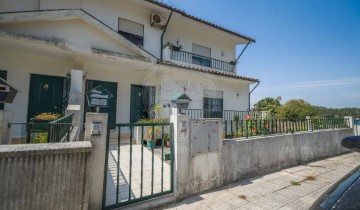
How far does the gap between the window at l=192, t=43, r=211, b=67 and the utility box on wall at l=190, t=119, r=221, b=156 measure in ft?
28.6

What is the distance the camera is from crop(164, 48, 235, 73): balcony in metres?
11.4

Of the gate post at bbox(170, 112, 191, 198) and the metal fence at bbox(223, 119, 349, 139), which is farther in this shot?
the metal fence at bbox(223, 119, 349, 139)

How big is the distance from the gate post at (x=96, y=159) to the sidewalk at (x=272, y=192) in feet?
4.69

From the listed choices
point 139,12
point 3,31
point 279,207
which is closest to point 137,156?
point 279,207

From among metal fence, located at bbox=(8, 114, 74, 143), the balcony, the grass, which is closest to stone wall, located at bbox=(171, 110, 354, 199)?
the grass

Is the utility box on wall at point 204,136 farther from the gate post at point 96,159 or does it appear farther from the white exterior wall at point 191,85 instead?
the white exterior wall at point 191,85

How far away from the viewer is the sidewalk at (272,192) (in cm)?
398

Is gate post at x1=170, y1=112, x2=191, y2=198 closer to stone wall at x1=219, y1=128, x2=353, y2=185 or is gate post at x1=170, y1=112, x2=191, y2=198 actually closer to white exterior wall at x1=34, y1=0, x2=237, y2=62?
stone wall at x1=219, y1=128, x2=353, y2=185

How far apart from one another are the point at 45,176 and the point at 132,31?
9805 mm

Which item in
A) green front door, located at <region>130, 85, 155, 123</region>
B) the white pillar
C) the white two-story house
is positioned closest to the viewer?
the white two-story house

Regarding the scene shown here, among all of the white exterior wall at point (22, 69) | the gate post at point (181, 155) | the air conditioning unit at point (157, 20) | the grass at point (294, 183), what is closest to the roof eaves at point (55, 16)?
the white exterior wall at point (22, 69)

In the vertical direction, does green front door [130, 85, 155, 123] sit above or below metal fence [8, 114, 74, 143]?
above

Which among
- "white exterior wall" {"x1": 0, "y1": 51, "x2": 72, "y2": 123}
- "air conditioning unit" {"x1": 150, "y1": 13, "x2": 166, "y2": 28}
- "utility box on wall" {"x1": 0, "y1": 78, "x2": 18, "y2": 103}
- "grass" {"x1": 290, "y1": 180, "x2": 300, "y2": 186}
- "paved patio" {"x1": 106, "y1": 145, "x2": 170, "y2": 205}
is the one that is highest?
"air conditioning unit" {"x1": 150, "y1": 13, "x2": 166, "y2": 28}

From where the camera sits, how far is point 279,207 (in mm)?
3938
